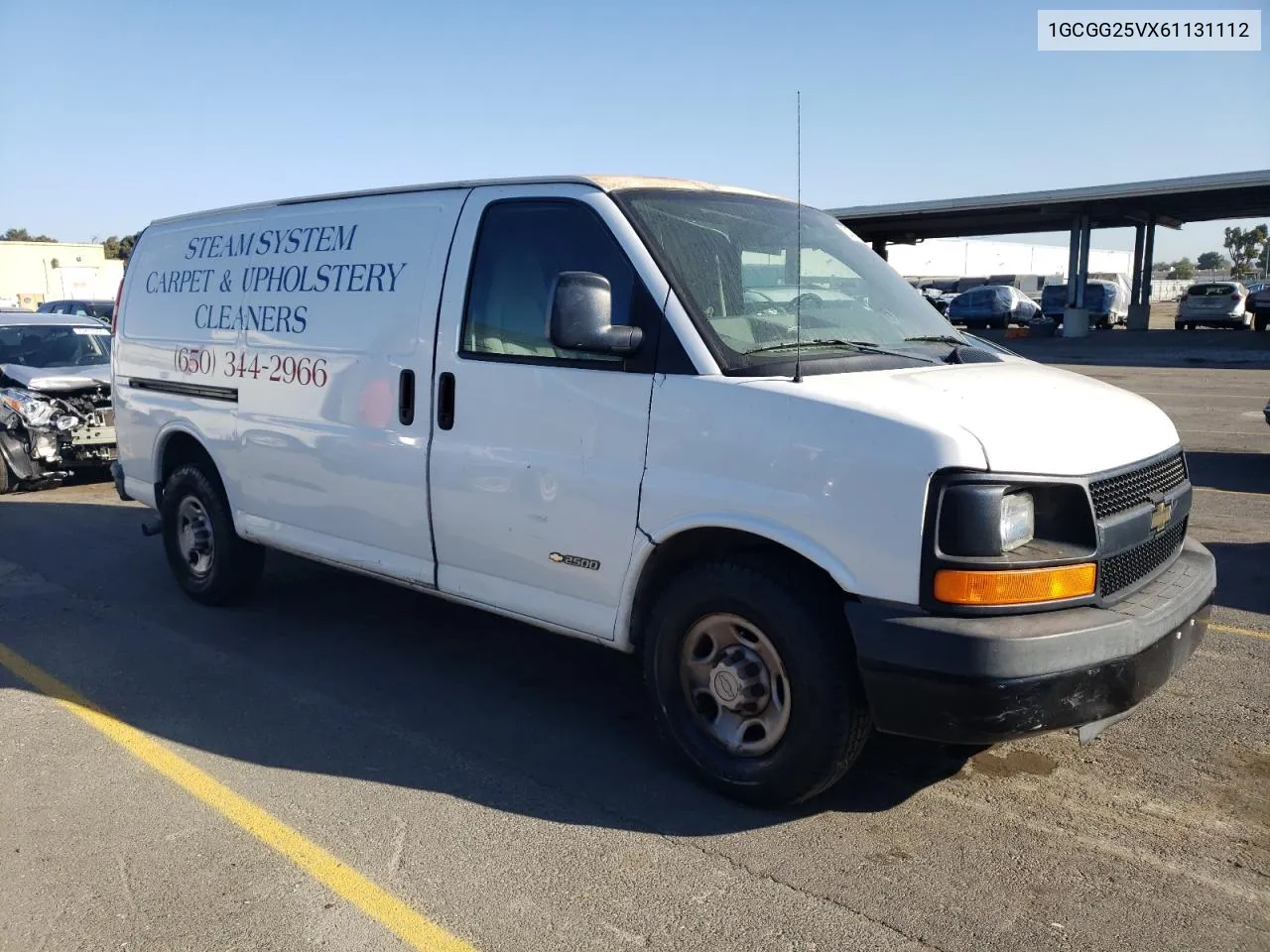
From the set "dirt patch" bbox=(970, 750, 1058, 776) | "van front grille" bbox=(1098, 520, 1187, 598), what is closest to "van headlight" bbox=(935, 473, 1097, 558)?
"van front grille" bbox=(1098, 520, 1187, 598)

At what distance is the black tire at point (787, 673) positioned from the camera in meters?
3.50

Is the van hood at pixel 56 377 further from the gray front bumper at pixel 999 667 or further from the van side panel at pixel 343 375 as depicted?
the gray front bumper at pixel 999 667

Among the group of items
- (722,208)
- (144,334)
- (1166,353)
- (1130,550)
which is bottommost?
(1166,353)

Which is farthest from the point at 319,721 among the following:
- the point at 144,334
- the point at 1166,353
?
the point at 1166,353

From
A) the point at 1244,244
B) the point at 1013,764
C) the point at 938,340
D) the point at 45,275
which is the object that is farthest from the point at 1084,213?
the point at 1244,244

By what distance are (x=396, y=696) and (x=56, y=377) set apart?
7.69 metres

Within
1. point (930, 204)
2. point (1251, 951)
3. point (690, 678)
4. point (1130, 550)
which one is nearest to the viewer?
point (1251, 951)

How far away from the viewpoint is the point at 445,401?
4.64 metres

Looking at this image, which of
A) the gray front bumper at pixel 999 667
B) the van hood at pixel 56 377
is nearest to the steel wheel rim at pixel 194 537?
the gray front bumper at pixel 999 667

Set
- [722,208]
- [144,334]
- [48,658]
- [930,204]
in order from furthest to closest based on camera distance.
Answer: [930,204]
[144,334]
[48,658]
[722,208]

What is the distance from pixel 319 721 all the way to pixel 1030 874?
2.96m

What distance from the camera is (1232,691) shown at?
15.8 ft

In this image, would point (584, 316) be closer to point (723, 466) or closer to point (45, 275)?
point (723, 466)

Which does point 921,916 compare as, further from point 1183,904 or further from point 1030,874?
point 1183,904
